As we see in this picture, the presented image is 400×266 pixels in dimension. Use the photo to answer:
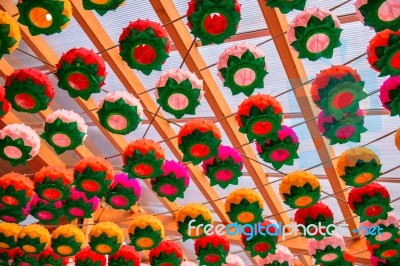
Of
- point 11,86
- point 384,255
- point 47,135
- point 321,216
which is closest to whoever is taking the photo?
point 11,86

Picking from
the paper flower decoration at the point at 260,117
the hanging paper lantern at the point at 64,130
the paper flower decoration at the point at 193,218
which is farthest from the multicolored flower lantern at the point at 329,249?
the hanging paper lantern at the point at 64,130

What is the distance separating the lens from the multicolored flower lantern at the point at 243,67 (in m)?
3.69

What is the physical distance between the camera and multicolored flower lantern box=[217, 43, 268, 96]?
3689 mm

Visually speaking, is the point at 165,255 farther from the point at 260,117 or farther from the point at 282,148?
the point at 260,117

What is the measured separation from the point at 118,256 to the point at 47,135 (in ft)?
6.27

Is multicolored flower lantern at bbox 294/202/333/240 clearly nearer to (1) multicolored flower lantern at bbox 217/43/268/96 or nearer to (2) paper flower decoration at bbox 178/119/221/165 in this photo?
(2) paper flower decoration at bbox 178/119/221/165

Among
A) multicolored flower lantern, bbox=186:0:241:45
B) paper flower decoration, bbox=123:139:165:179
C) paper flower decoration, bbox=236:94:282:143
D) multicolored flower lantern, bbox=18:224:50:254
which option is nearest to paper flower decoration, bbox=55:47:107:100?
paper flower decoration, bbox=123:139:165:179

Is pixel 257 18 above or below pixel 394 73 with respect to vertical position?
above

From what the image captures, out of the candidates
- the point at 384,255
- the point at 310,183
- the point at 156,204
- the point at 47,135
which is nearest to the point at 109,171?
the point at 47,135

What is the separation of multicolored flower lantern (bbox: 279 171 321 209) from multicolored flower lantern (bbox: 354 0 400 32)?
173 cm

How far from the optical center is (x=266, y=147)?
4242 mm

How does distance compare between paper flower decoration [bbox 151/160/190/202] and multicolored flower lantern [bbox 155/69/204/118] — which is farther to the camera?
paper flower decoration [bbox 151/160/190/202]

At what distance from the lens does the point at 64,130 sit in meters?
4.13

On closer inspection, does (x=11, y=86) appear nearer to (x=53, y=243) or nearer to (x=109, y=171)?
(x=109, y=171)
